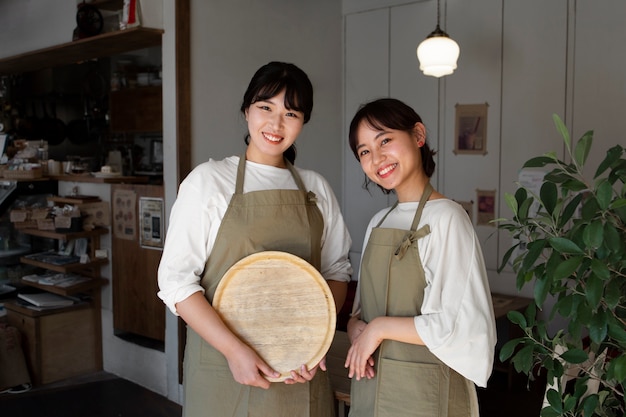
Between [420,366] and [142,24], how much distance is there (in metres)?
2.82

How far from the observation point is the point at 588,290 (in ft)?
5.13

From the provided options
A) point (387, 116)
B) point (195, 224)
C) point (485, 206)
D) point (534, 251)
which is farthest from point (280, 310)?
point (485, 206)

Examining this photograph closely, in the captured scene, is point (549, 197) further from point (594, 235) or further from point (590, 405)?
point (590, 405)

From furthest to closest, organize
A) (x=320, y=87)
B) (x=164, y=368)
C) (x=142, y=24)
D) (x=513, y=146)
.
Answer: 1. (x=320, y=87)
2. (x=513, y=146)
3. (x=164, y=368)
4. (x=142, y=24)

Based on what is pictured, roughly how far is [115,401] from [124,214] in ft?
3.91

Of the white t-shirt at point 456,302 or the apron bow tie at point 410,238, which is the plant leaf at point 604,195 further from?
the apron bow tie at point 410,238

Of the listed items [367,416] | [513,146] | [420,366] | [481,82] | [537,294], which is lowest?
[367,416]

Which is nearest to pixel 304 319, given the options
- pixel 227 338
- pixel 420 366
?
pixel 227 338

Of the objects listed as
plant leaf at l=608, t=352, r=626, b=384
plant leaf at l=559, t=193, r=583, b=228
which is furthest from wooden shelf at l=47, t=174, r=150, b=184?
plant leaf at l=608, t=352, r=626, b=384

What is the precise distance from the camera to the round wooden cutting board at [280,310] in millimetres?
1645

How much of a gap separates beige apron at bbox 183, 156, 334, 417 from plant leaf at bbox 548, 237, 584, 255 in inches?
26.0

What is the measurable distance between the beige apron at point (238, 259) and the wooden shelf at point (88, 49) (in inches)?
89.5

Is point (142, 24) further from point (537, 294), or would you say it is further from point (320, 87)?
point (537, 294)

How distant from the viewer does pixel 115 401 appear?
12.9ft
